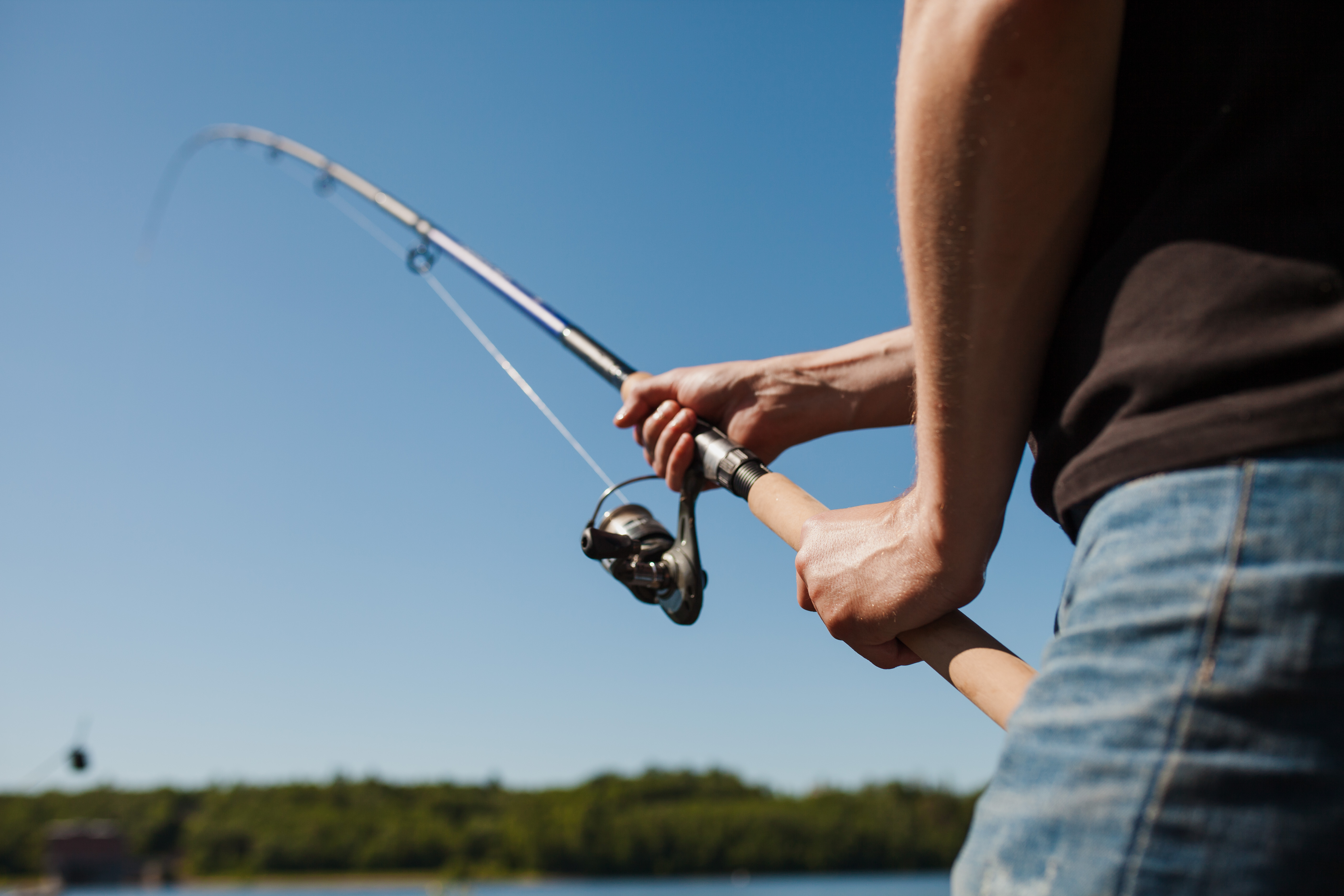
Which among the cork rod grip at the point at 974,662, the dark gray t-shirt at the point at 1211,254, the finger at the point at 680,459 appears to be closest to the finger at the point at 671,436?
the finger at the point at 680,459

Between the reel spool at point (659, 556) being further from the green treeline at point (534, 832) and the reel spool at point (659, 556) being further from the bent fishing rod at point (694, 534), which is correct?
the green treeline at point (534, 832)

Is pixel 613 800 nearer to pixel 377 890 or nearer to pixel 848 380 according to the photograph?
pixel 377 890

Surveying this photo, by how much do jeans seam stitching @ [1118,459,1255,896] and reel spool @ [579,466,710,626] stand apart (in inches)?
54.5

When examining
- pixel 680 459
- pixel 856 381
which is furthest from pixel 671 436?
pixel 856 381

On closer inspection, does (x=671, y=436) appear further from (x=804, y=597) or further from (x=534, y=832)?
(x=534, y=832)

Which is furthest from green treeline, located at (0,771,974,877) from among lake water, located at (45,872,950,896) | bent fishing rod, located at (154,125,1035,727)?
bent fishing rod, located at (154,125,1035,727)

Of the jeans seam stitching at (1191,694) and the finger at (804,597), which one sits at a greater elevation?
the finger at (804,597)

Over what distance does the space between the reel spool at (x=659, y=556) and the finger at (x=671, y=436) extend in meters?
0.07

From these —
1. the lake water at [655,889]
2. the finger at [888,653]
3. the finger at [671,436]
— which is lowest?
the lake water at [655,889]

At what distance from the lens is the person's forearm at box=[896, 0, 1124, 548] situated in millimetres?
812

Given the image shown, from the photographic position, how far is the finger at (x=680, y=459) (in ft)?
6.69

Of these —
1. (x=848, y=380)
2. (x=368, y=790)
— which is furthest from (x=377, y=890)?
(x=848, y=380)

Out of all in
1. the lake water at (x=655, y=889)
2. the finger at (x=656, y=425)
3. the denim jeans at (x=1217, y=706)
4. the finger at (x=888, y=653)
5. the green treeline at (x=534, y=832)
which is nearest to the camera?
the denim jeans at (x=1217, y=706)

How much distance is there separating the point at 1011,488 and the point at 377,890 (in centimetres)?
8701
